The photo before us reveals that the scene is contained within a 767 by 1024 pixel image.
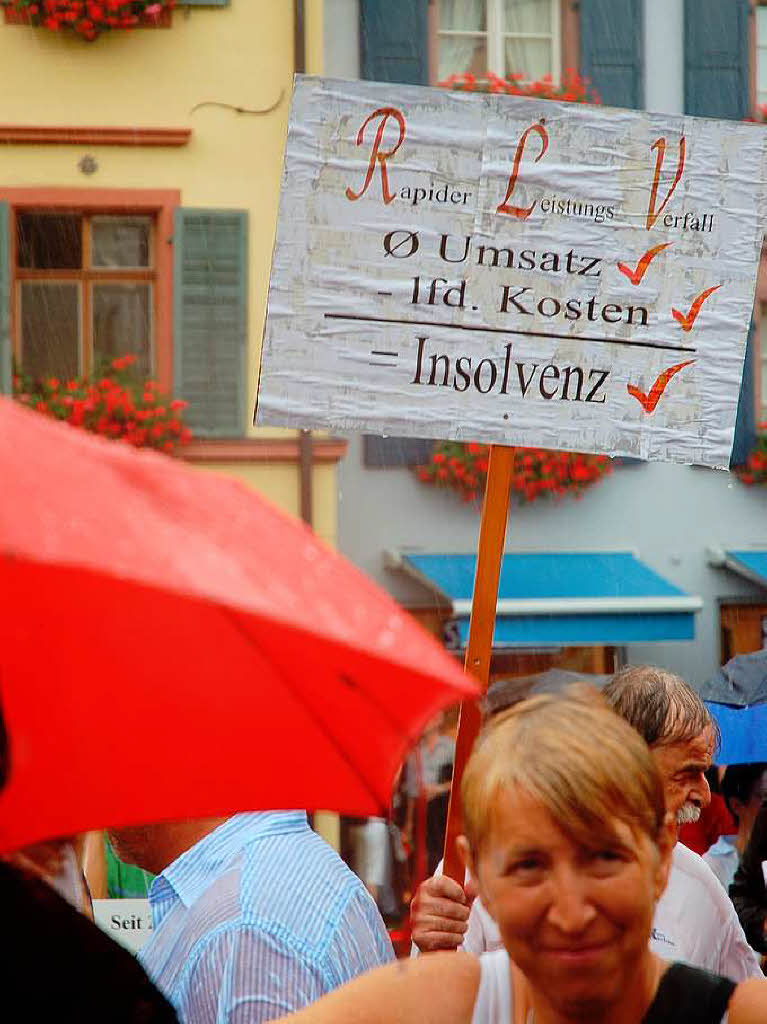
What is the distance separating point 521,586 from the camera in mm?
11930

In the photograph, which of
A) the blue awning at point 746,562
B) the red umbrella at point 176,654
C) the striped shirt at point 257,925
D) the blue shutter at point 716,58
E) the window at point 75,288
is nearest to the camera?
the red umbrella at point 176,654

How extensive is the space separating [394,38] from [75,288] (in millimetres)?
3153

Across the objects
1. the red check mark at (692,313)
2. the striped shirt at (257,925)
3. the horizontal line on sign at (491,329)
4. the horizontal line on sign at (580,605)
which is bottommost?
the horizontal line on sign at (580,605)

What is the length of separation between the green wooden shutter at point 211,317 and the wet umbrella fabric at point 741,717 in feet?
25.0

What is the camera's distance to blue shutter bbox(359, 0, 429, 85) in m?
12.6

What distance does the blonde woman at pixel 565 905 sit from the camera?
153 centimetres

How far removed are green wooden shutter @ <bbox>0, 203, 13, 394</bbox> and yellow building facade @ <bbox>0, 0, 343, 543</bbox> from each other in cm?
2

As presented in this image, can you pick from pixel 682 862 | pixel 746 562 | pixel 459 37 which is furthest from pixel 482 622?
pixel 459 37

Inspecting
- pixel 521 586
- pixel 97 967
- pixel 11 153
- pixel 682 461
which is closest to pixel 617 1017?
pixel 97 967

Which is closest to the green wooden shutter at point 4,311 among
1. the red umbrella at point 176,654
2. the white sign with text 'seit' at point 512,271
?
the white sign with text 'seit' at point 512,271

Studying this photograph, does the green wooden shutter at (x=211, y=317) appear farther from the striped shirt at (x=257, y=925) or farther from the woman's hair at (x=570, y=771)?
the woman's hair at (x=570, y=771)

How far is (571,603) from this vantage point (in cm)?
1158

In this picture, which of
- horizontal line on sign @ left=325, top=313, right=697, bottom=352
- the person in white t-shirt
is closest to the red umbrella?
the person in white t-shirt

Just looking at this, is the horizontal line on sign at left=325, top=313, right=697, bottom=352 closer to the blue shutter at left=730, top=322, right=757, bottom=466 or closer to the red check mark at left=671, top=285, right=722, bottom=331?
the red check mark at left=671, top=285, right=722, bottom=331
